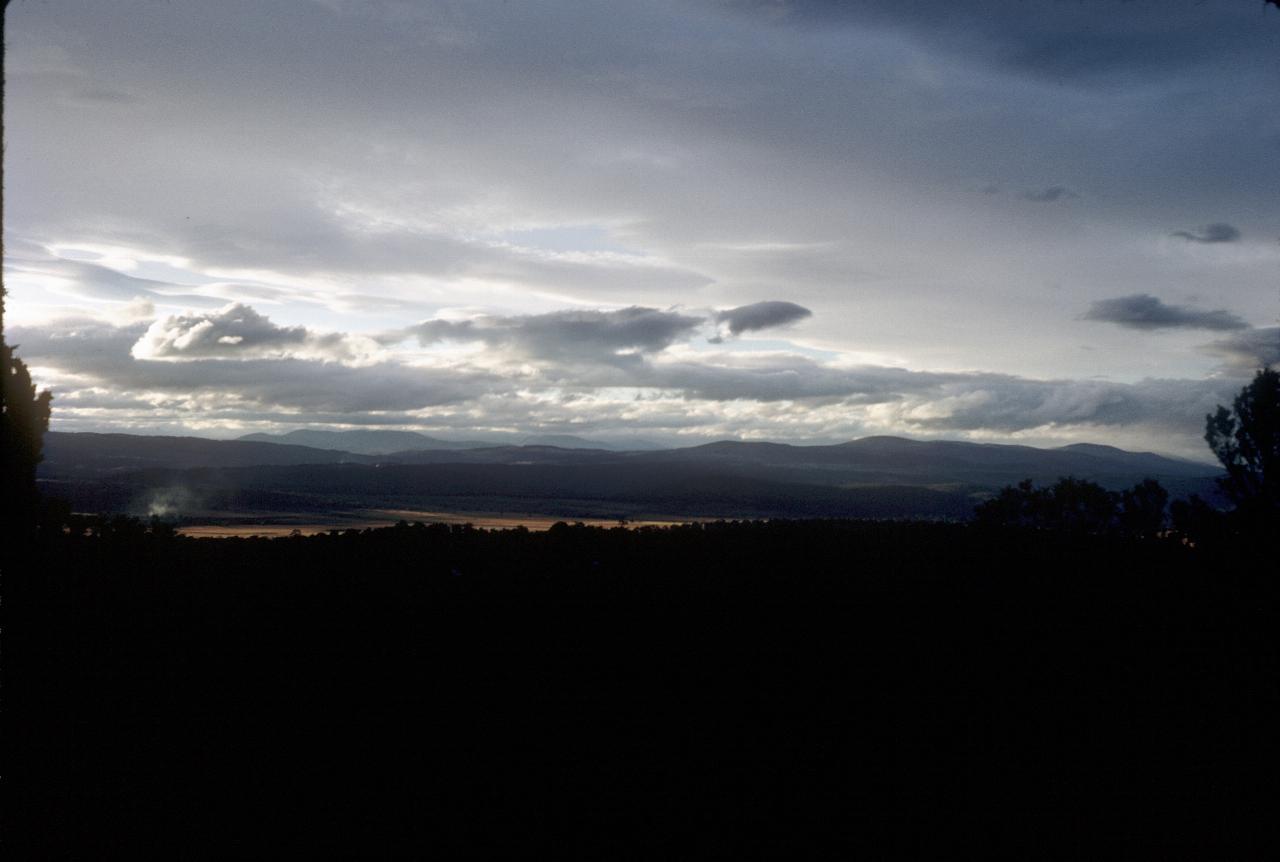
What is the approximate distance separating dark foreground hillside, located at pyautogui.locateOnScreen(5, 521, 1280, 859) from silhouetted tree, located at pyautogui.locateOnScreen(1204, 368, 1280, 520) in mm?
14252

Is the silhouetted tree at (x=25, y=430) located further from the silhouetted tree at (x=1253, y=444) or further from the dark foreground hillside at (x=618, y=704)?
the silhouetted tree at (x=1253, y=444)

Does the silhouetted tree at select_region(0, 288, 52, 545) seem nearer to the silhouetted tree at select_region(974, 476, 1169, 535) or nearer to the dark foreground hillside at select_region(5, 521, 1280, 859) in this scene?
the dark foreground hillside at select_region(5, 521, 1280, 859)

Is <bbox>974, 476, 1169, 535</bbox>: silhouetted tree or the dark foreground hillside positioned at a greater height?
<bbox>974, 476, 1169, 535</bbox>: silhouetted tree

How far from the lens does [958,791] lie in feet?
36.8

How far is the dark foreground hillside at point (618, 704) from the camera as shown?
10.1 meters

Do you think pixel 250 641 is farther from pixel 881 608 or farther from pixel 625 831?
pixel 881 608

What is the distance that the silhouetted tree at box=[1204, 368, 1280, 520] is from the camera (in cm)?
3112

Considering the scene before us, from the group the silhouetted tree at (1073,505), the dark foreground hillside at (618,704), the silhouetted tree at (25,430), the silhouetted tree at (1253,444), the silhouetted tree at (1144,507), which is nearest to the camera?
the dark foreground hillside at (618,704)

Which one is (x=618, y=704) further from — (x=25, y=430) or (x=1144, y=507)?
(x=1144, y=507)

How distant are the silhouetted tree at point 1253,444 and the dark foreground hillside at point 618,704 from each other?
46.8ft

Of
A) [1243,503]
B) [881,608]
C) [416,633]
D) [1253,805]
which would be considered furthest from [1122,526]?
[416,633]

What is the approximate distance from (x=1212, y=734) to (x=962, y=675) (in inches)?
150

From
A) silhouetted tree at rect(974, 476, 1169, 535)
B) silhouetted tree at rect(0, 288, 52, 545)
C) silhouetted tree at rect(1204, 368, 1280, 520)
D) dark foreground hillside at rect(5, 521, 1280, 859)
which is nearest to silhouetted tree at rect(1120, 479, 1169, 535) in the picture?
silhouetted tree at rect(974, 476, 1169, 535)

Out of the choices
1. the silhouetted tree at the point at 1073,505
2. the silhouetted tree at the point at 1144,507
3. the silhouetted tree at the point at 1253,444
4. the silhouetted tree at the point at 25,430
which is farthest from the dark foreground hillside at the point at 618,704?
the silhouetted tree at the point at 1073,505
